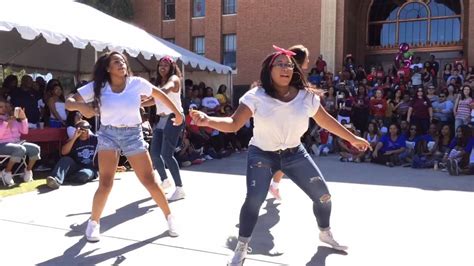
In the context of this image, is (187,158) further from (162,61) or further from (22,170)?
(162,61)

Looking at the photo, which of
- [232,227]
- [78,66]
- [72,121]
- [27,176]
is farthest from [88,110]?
[78,66]

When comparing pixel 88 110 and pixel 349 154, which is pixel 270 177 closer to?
pixel 88 110

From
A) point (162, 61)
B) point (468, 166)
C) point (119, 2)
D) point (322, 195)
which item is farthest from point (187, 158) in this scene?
point (119, 2)

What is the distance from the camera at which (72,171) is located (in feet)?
25.5

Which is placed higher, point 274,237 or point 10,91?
point 10,91

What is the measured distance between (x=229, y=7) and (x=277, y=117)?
2152 cm

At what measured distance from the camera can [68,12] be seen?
10.8m

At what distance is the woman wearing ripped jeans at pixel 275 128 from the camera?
369 cm

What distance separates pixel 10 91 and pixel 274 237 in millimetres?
7818

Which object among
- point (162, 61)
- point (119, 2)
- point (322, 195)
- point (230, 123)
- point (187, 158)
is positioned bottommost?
point (187, 158)

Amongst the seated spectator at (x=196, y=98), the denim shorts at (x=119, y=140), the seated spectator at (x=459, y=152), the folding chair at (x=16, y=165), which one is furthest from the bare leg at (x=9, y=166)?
the seated spectator at (x=459, y=152)

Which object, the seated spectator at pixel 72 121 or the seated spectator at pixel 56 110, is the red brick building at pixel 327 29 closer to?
the seated spectator at pixel 56 110

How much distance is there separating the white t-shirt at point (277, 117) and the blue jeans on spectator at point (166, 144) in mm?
2299

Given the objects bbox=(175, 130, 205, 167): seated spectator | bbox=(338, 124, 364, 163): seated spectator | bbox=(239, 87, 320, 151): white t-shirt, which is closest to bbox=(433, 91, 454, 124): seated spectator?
bbox=(338, 124, 364, 163): seated spectator
